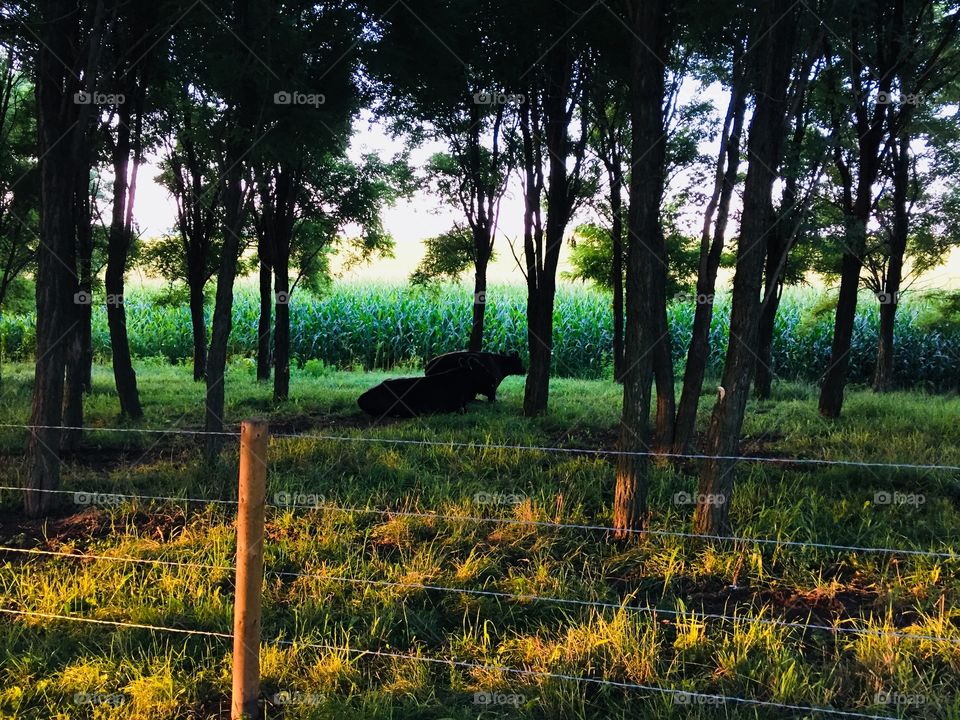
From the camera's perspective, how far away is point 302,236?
13188mm

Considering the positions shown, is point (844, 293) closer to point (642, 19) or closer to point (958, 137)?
point (958, 137)

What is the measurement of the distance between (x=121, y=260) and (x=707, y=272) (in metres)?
6.99

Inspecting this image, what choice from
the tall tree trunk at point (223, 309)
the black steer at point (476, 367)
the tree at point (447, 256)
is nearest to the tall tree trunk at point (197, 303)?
the tree at point (447, 256)

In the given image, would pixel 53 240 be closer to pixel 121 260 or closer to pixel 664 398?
pixel 121 260

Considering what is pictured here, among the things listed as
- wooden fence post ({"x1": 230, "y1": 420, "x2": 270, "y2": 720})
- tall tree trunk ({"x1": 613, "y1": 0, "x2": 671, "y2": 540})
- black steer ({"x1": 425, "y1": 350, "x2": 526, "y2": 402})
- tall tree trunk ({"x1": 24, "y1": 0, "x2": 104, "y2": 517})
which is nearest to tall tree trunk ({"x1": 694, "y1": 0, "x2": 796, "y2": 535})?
tall tree trunk ({"x1": 613, "y1": 0, "x2": 671, "y2": 540})

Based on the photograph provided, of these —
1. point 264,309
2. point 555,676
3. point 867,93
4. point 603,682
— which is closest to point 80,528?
point 555,676

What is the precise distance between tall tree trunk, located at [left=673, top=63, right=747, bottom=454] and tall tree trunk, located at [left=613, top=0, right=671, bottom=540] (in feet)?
5.25

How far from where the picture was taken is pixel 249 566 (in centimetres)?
254

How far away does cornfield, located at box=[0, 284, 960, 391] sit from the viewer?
19.5m

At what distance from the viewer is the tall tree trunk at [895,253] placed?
1150 centimetres

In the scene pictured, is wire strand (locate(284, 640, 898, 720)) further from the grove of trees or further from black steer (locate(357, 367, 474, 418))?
black steer (locate(357, 367, 474, 418))

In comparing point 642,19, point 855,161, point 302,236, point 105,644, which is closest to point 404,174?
point 302,236

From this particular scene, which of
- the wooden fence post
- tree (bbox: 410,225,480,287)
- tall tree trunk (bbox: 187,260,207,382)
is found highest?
tree (bbox: 410,225,480,287)

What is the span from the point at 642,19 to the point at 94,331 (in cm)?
2354
